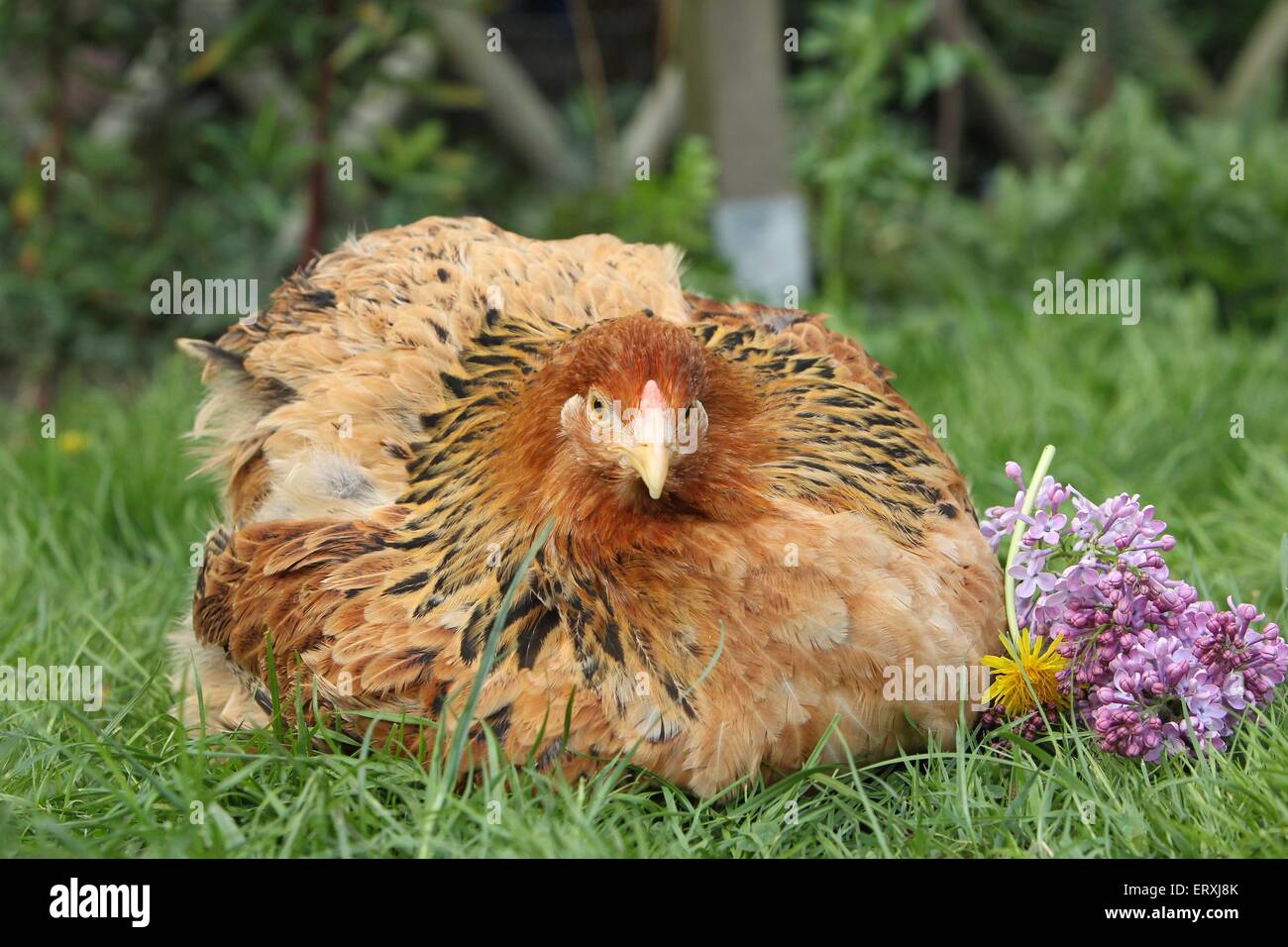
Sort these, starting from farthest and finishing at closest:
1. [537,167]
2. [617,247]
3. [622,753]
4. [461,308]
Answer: [537,167], [617,247], [461,308], [622,753]

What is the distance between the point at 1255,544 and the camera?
3301 millimetres

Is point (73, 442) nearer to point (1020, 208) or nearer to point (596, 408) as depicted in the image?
point (596, 408)

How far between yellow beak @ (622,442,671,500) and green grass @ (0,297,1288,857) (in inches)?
19.3

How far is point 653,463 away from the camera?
1.98 m

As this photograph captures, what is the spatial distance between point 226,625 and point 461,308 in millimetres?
819

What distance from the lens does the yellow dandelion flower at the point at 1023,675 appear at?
232 centimetres

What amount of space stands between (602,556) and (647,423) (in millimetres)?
289
